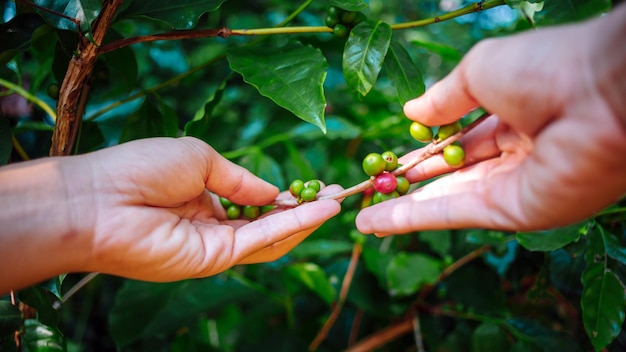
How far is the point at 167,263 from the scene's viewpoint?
124 centimetres

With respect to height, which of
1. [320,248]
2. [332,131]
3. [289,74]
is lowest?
[320,248]

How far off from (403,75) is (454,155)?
11.7 inches

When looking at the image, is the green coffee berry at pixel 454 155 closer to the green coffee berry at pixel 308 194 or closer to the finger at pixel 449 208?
the finger at pixel 449 208

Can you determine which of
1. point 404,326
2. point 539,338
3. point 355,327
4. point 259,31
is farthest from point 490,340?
point 259,31

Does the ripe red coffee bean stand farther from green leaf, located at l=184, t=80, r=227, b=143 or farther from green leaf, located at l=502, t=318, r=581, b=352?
green leaf, located at l=502, t=318, r=581, b=352

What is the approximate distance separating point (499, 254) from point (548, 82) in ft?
4.11

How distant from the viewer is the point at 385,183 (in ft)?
4.48

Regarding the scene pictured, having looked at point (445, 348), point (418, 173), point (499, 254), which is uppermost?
point (418, 173)

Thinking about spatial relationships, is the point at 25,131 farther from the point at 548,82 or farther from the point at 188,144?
the point at 548,82

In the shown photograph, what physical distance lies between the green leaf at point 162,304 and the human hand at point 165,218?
715 mm

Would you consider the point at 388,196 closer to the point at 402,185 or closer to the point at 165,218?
the point at 402,185

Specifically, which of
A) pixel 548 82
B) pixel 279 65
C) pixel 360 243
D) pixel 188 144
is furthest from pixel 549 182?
pixel 360 243

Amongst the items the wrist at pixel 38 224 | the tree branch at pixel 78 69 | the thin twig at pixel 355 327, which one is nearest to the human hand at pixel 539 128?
the wrist at pixel 38 224

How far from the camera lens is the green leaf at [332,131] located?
2.23m
